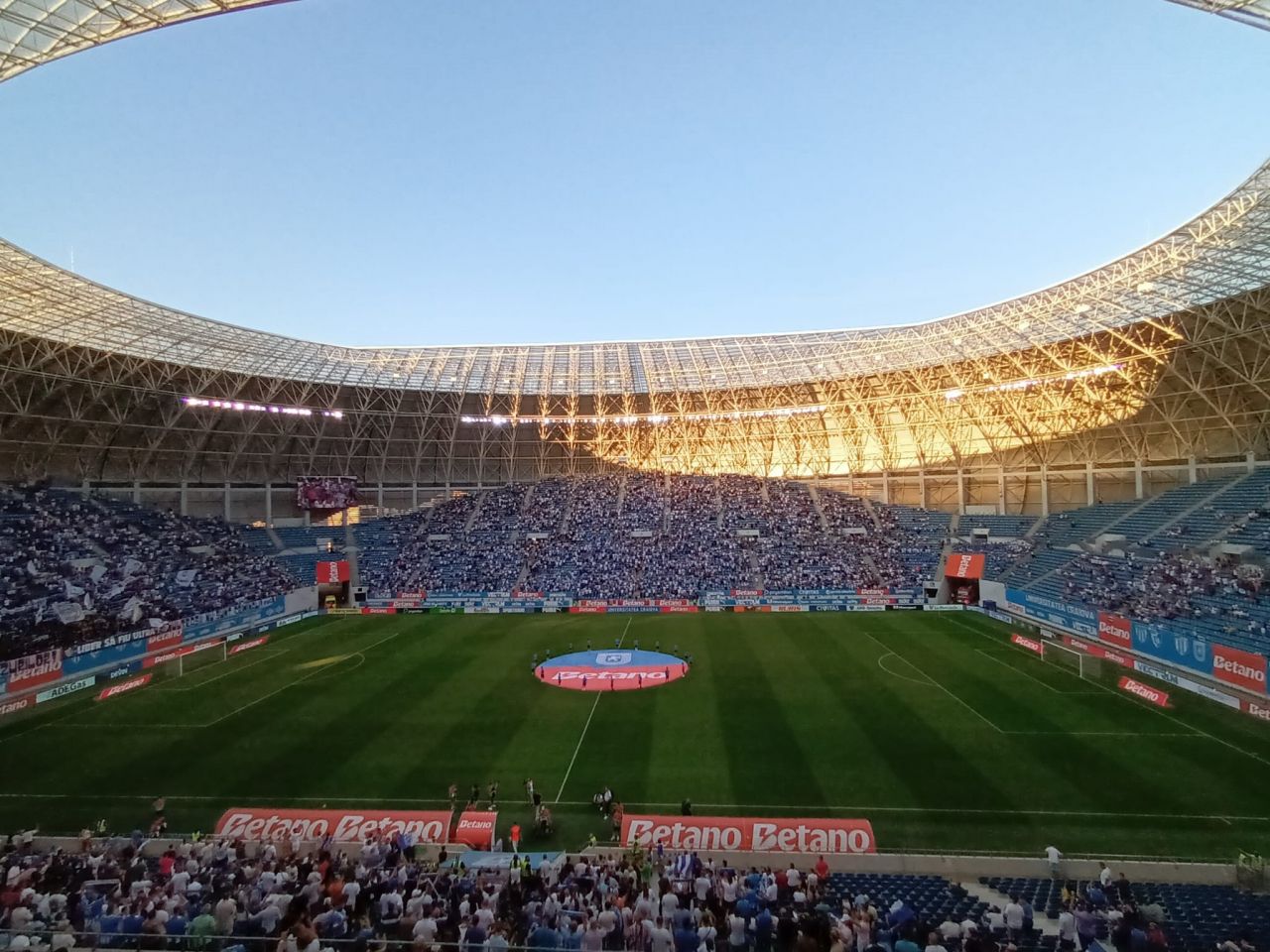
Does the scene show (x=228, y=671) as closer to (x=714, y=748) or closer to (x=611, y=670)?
(x=611, y=670)

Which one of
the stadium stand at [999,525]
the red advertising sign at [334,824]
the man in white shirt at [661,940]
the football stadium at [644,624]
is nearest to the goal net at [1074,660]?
the football stadium at [644,624]

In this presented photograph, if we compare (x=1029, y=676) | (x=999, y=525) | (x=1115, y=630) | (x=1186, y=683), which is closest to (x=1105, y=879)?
(x=1029, y=676)

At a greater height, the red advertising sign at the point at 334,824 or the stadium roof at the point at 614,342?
the stadium roof at the point at 614,342

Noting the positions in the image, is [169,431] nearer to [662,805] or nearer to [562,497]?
[562,497]

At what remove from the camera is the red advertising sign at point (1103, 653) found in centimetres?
3109

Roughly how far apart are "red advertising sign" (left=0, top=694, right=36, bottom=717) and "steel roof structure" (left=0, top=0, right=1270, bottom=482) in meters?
19.1

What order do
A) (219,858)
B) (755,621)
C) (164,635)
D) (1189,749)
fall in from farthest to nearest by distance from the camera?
(755,621), (164,635), (1189,749), (219,858)

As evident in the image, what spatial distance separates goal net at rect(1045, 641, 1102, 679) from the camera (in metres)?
30.0

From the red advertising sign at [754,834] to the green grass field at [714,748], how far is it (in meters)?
1.29

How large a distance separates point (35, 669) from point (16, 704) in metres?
1.94

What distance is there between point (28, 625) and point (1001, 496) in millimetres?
65800

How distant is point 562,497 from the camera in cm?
6569

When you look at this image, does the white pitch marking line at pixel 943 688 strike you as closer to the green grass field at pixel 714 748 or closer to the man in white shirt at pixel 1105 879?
the green grass field at pixel 714 748

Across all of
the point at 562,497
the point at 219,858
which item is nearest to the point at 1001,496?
the point at 562,497
